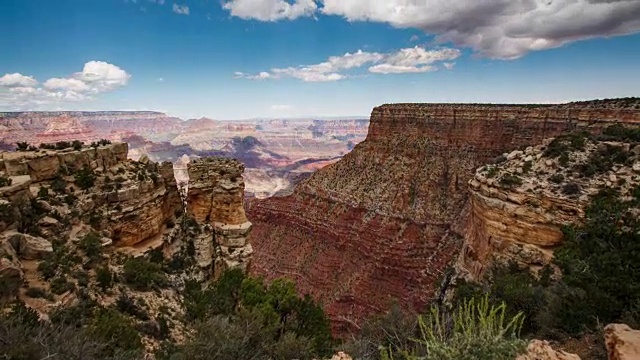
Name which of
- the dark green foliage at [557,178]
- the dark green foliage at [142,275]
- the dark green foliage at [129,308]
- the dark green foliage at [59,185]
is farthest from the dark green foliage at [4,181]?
the dark green foliage at [557,178]

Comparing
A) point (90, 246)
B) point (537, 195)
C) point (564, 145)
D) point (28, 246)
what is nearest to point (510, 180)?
point (537, 195)

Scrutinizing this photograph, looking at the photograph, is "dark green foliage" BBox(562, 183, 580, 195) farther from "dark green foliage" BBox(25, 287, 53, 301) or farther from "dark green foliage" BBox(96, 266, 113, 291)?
"dark green foliage" BBox(25, 287, 53, 301)

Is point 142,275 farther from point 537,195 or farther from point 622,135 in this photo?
point 622,135

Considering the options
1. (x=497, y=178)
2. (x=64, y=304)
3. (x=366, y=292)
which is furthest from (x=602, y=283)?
(x=366, y=292)

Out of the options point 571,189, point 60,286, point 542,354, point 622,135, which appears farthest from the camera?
point 622,135

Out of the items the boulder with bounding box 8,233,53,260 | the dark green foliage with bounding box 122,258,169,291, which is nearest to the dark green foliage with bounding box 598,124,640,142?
the dark green foliage with bounding box 122,258,169,291

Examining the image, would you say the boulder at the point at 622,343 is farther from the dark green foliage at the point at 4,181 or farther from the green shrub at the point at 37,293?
the dark green foliage at the point at 4,181
